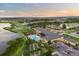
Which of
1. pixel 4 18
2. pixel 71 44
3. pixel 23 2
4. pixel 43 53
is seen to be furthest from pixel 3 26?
pixel 71 44

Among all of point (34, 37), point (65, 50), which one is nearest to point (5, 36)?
point (34, 37)

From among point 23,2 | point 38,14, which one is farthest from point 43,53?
point 23,2

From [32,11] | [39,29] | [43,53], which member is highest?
[32,11]

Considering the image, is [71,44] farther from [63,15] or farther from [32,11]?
[32,11]

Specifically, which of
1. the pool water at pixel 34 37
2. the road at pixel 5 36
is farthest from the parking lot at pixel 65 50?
the road at pixel 5 36

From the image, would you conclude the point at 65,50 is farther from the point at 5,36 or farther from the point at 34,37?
the point at 5,36

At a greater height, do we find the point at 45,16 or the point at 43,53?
the point at 45,16

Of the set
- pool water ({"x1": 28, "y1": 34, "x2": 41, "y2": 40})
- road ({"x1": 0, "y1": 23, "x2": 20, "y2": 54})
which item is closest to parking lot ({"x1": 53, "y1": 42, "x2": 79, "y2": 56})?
pool water ({"x1": 28, "y1": 34, "x2": 41, "y2": 40})

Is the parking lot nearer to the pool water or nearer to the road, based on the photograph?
the pool water

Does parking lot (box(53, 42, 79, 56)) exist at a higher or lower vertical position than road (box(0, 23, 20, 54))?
lower

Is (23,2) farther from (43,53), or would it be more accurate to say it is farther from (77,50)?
(77,50)
